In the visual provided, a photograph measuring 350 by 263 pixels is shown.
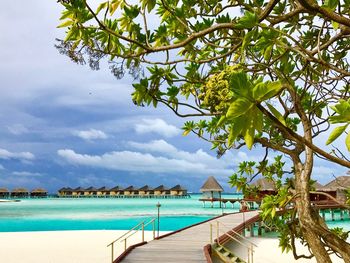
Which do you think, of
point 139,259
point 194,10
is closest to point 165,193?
point 139,259

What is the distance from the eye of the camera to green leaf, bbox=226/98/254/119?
4.64ft

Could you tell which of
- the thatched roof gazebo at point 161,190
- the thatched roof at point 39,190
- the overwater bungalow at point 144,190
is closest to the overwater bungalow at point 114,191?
the overwater bungalow at point 144,190

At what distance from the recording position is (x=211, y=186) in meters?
58.3

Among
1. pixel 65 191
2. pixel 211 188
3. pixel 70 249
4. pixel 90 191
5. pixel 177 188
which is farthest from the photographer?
pixel 65 191

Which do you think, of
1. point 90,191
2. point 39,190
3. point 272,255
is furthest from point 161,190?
point 272,255

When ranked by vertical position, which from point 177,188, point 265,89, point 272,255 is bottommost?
point 272,255

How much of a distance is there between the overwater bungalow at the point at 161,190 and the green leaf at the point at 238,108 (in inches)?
3649

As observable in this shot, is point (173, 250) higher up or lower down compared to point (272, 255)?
higher up

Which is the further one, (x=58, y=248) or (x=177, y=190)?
(x=177, y=190)

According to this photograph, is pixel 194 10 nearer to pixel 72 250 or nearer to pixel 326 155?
pixel 326 155

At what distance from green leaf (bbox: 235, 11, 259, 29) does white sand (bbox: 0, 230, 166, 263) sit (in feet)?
45.7

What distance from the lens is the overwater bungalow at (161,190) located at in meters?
93.8

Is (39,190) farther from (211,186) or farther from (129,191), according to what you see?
(211,186)

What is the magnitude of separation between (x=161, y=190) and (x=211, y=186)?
37713 mm
